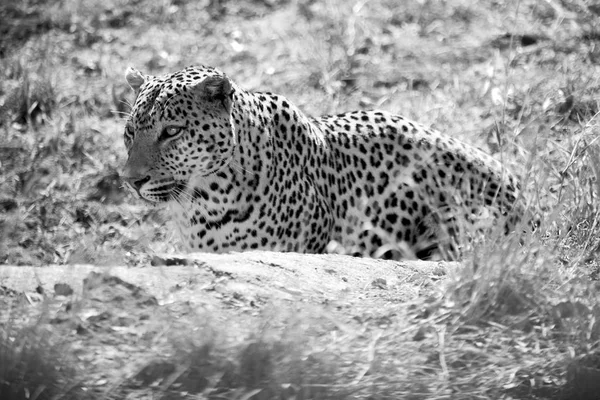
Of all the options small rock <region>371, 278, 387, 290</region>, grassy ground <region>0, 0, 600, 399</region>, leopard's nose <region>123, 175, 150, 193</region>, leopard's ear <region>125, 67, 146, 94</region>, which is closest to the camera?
grassy ground <region>0, 0, 600, 399</region>

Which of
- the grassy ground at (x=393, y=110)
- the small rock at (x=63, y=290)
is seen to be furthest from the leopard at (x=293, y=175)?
the small rock at (x=63, y=290)

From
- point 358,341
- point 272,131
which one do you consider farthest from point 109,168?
point 358,341

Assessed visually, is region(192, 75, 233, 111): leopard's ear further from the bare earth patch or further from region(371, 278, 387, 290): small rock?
region(371, 278, 387, 290): small rock

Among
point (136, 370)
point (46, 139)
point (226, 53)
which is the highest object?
point (226, 53)

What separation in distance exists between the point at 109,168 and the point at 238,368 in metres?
5.09

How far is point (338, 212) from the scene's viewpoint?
7.34 meters

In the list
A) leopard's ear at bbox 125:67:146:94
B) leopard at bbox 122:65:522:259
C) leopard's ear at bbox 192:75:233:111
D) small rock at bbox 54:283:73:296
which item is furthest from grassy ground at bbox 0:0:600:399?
leopard's ear at bbox 192:75:233:111

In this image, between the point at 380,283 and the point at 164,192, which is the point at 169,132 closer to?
the point at 164,192

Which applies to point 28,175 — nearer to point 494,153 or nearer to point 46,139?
point 46,139

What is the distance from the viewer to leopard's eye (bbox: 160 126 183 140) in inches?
262

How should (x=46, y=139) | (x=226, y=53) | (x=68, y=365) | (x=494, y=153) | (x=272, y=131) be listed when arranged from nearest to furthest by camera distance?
(x=68, y=365), (x=272, y=131), (x=494, y=153), (x=46, y=139), (x=226, y=53)

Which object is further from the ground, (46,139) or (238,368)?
(46,139)

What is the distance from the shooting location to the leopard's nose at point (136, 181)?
6.56 metres

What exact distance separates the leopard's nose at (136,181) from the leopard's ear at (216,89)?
24.8 inches
